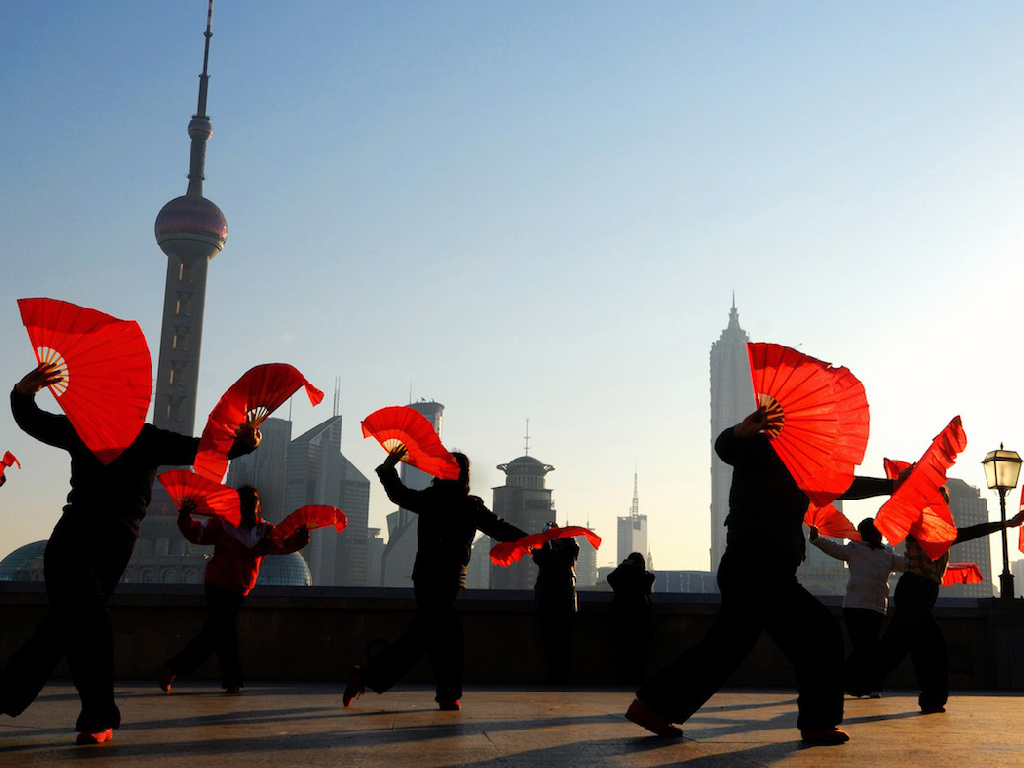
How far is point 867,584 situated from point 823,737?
16.4 feet

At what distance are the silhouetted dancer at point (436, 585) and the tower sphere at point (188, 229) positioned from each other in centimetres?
17365

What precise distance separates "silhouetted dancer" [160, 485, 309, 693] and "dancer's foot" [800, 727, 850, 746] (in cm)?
499

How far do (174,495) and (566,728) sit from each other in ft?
13.1

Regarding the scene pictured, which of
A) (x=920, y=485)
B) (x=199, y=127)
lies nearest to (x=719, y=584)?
(x=920, y=485)

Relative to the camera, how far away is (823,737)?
18.7ft

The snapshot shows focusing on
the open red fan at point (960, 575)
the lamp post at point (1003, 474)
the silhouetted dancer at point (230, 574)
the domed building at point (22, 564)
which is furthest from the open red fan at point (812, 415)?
the domed building at point (22, 564)

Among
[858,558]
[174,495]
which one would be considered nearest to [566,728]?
[174,495]

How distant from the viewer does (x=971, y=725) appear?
7.18 metres

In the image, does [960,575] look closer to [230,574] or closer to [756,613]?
[756,613]

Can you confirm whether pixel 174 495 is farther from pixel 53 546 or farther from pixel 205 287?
pixel 205 287

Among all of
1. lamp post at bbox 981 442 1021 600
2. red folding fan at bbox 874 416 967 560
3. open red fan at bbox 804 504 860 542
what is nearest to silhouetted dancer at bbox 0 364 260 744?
open red fan at bbox 804 504 860 542

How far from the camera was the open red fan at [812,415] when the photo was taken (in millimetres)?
5691

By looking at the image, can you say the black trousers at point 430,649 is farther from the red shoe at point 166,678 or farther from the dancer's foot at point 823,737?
the dancer's foot at point 823,737

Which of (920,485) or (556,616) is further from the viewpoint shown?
(556,616)
